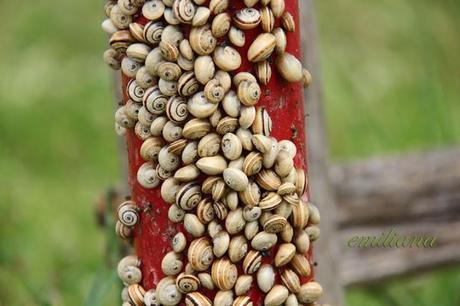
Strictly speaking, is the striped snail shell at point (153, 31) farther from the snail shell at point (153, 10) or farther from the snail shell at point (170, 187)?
the snail shell at point (170, 187)

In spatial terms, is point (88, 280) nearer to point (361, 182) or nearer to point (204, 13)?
point (361, 182)

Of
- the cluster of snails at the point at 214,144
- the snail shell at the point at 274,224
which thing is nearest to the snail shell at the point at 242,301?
the cluster of snails at the point at 214,144

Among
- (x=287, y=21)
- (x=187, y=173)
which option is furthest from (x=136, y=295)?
(x=287, y=21)

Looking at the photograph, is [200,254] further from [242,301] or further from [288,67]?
[288,67]

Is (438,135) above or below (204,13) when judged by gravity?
below

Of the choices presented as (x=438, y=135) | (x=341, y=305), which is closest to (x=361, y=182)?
(x=341, y=305)

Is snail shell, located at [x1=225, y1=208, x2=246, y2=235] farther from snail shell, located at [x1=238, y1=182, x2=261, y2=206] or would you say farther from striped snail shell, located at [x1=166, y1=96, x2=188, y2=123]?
striped snail shell, located at [x1=166, y1=96, x2=188, y2=123]
